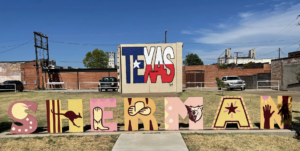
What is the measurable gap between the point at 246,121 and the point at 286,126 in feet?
4.27

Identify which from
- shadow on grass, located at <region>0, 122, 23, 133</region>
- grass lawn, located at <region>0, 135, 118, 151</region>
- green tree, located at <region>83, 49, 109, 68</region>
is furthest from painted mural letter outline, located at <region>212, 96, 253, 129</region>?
green tree, located at <region>83, 49, 109, 68</region>

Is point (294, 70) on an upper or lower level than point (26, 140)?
upper

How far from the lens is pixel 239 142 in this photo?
475cm

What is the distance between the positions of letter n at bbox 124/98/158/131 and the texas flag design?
1162 centimetres

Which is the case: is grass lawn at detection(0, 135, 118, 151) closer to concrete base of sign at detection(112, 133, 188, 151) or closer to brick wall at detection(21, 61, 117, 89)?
concrete base of sign at detection(112, 133, 188, 151)

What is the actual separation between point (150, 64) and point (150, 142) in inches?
506

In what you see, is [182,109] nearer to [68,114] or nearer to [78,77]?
[68,114]

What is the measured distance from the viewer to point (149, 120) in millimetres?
5715

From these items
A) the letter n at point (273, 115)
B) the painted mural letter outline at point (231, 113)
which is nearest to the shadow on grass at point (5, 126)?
the painted mural letter outline at point (231, 113)

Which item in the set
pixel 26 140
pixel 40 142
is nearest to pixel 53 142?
pixel 40 142

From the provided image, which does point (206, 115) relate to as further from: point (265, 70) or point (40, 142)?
point (265, 70)

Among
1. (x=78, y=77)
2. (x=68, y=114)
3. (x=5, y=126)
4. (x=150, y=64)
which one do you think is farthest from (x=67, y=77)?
(x=68, y=114)

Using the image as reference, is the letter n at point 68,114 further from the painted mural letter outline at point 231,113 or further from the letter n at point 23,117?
the painted mural letter outline at point 231,113

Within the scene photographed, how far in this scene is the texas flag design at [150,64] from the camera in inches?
682
